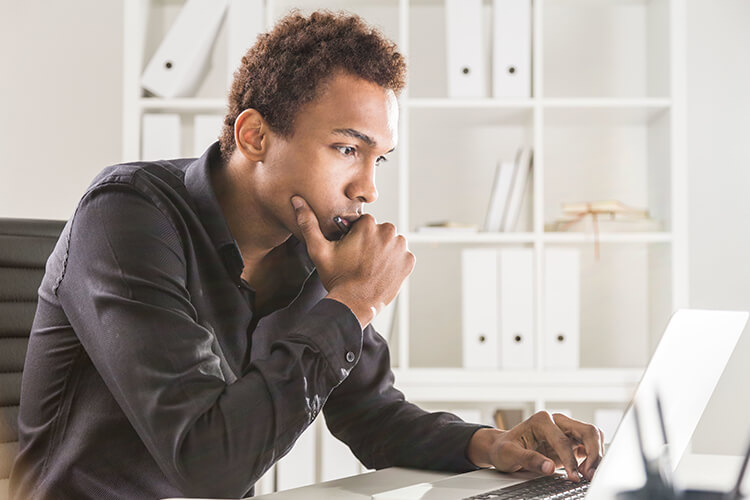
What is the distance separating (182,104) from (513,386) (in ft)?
4.25

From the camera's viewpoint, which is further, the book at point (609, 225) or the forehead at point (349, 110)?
the book at point (609, 225)

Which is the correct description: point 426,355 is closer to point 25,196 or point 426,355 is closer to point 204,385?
point 25,196

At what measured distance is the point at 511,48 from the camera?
2.42m

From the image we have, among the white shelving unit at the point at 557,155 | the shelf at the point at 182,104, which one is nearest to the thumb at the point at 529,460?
the white shelving unit at the point at 557,155

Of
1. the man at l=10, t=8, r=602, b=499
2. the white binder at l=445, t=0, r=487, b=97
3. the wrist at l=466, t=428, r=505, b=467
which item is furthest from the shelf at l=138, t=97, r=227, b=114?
the wrist at l=466, t=428, r=505, b=467

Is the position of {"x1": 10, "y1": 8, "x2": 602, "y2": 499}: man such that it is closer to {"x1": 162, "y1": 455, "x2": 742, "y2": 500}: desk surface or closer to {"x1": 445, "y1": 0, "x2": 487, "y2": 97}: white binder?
{"x1": 162, "y1": 455, "x2": 742, "y2": 500}: desk surface

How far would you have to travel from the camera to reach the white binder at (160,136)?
241cm

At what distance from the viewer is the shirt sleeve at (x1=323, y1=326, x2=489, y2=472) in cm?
102

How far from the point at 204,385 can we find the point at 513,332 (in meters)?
1.61

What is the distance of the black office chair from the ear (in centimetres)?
34

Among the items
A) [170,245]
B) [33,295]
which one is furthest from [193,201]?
[33,295]

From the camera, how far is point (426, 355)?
2.68 metres

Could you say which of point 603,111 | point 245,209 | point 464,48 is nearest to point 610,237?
Result: point 603,111

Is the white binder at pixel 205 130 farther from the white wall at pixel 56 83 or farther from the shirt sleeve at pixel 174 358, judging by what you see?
the shirt sleeve at pixel 174 358
